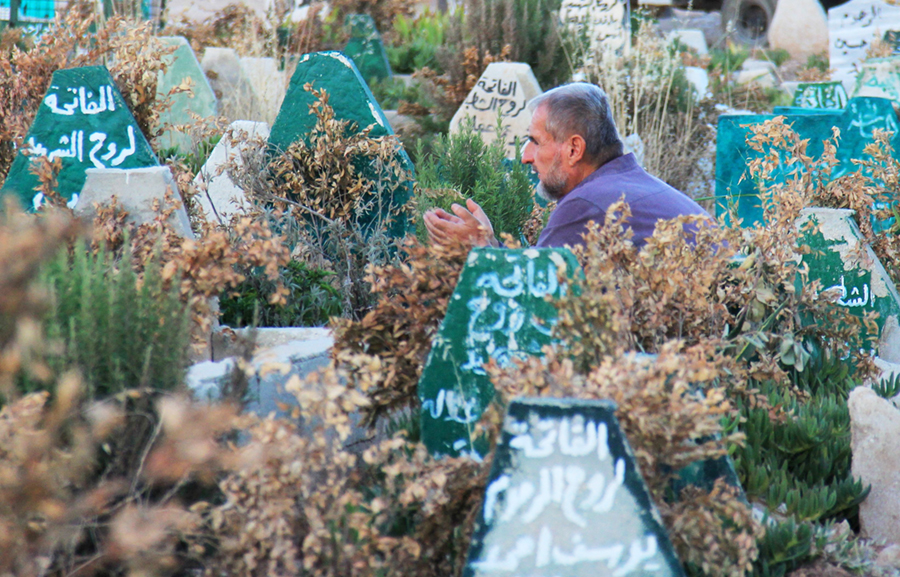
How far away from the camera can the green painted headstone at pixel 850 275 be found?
3.70m

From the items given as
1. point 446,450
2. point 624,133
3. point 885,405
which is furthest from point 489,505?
point 624,133

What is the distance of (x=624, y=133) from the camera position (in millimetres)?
6523

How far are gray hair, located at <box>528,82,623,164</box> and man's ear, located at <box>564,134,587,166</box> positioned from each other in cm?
1

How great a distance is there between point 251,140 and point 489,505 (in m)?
2.78

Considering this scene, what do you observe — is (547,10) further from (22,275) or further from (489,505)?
(22,275)

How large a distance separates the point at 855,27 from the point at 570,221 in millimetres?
10726

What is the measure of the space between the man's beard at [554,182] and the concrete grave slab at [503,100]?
1.88 m

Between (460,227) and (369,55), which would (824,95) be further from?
(460,227)

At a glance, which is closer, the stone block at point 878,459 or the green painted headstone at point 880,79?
the stone block at point 878,459

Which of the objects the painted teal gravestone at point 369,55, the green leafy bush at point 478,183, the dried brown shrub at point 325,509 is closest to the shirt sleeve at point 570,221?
the green leafy bush at point 478,183

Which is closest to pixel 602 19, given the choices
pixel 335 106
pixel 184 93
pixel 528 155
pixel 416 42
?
pixel 416 42

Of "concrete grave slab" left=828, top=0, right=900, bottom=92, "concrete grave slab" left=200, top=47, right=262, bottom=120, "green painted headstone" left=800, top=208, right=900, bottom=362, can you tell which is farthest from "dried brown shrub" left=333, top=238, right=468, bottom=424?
"concrete grave slab" left=828, top=0, right=900, bottom=92

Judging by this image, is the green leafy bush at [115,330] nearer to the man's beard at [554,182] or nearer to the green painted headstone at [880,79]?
the man's beard at [554,182]

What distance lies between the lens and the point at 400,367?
237cm
